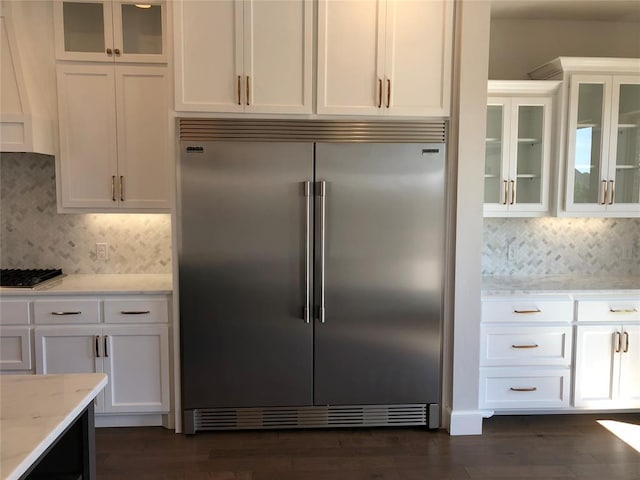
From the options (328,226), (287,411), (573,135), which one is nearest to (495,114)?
(573,135)

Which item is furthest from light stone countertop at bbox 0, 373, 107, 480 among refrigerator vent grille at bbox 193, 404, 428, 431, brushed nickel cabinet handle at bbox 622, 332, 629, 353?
brushed nickel cabinet handle at bbox 622, 332, 629, 353

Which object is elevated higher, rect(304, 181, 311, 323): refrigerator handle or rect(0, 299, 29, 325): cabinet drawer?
rect(304, 181, 311, 323): refrigerator handle

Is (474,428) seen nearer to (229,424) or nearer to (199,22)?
(229,424)

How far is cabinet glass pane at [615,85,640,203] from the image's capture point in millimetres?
3391

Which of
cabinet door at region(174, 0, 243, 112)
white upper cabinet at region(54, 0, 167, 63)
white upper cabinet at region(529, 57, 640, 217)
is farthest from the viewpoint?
white upper cabinet at region(529, 57, 640, 217)

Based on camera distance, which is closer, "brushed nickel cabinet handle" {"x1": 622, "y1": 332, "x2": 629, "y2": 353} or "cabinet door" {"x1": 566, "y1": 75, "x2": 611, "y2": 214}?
"brushed nickel cabinet handle" {"x1": 622, "y1": 332, "x2": 629, "y2": 353}

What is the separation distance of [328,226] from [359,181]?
0.31 meters

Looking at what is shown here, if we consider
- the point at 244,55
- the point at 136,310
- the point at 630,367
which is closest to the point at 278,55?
the point at 244,55

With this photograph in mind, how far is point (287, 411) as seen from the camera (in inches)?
121

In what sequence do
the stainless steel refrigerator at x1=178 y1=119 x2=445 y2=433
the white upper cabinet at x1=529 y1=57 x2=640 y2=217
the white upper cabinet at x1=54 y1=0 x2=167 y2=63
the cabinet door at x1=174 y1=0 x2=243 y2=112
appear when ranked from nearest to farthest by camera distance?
the cabinet door at x1=174 y1=0 x2=243 y2=112, the stainless steel refrigerator at x1=178 y1=119 x2=445 y2=433, the white upper cabinet at x1=54 y1=0 x2=167 y2=63, the white upper cabinet at x1=529 y1=57 x2=640 y2=217

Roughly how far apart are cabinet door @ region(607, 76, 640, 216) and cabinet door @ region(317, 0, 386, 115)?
1646mm

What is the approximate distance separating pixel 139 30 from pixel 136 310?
1722 mm

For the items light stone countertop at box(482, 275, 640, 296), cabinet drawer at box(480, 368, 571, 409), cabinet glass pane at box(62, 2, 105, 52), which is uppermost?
cabinet glass pane at box(62, 2, 105, 52)

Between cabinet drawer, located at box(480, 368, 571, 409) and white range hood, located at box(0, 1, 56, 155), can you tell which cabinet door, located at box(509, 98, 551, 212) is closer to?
cabinet drawer, located at box(480, 368, 571, 409)
